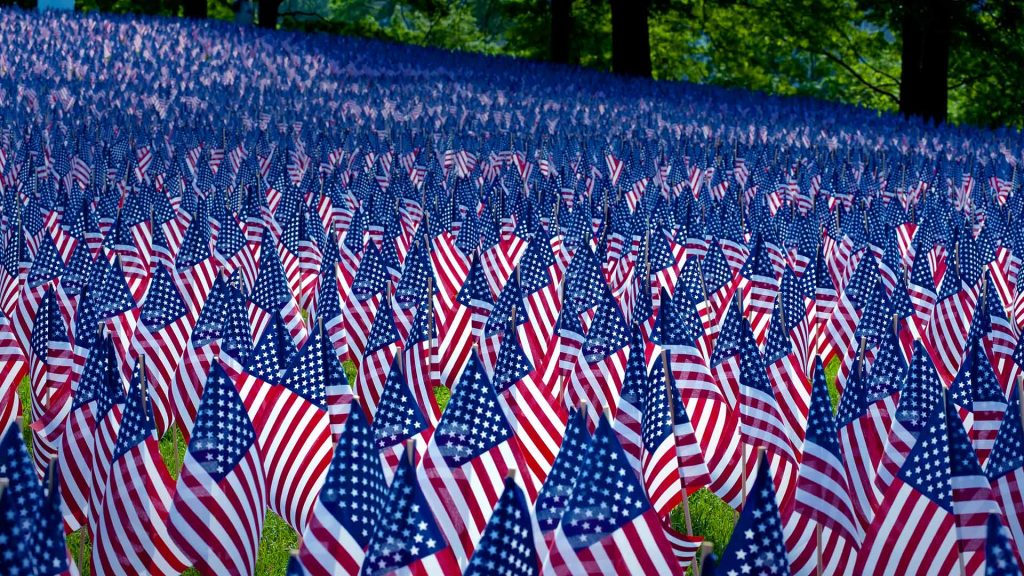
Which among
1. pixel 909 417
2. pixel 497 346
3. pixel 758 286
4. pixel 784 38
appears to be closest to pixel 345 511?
pixel 909 417

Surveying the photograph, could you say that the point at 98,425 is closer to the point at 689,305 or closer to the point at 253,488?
the point at 253,488

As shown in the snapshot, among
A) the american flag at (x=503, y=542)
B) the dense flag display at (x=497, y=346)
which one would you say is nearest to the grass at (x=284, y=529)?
the dense flag display at (x=497, y=346)

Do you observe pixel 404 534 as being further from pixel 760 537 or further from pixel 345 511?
pixel 760 537

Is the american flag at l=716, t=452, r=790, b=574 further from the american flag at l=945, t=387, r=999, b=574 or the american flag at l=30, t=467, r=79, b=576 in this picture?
the american flag at l=30, t=467, r=79, b=576

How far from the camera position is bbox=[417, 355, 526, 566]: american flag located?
629 cm

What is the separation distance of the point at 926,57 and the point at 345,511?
29760mm

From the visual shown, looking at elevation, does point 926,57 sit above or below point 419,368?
above

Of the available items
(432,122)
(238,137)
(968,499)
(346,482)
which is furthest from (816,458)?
(432,122)

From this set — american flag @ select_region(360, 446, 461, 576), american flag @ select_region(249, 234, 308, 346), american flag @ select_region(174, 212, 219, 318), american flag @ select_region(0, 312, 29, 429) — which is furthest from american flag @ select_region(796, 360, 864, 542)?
american flag @ select_region(174, 212, 219, 318)

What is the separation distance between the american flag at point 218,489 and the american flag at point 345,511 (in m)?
0.89

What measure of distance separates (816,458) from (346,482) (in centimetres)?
247

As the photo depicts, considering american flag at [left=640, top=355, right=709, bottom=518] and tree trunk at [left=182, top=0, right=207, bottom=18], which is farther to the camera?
tree trunk at [left=182, top=0, right=207, bottom=18]

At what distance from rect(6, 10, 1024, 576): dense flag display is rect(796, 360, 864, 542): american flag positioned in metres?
0.02

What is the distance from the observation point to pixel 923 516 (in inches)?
229
